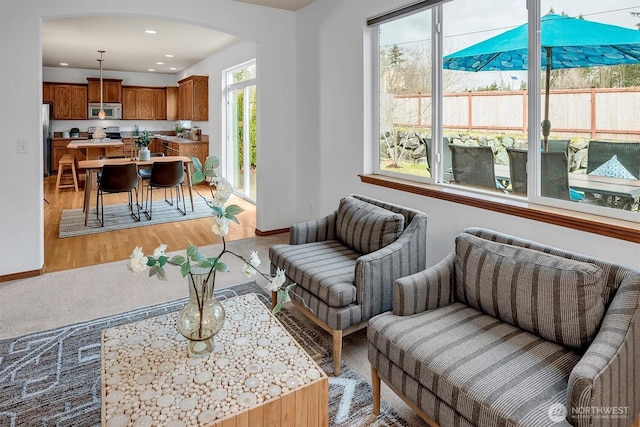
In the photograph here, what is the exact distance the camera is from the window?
2.22 meters

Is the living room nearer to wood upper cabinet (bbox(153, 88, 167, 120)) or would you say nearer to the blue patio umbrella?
the blue patio umbrella

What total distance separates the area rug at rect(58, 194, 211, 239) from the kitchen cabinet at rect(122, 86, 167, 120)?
5015 mm

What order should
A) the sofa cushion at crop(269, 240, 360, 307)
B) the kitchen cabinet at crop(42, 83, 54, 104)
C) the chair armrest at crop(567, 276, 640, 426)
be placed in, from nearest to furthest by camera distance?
the chair armrest at crop(567, 276, 640, 426) < the sofa cushion at crop(269, 240, 360, 307) < the kitchen cabinet at crop(42, 83, 54, 104)

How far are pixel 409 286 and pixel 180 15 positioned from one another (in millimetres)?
3732

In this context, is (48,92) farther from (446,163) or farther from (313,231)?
(446,163)

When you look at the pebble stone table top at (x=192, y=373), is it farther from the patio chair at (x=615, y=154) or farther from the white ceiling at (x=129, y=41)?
the white ceiling at (x=129, y=41)

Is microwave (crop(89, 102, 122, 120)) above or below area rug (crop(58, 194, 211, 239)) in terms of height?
above

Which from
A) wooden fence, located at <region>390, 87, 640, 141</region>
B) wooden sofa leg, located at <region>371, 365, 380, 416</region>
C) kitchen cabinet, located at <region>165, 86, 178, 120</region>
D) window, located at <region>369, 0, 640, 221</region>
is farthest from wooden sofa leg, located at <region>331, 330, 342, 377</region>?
kitchen cabinet, located at <region>165, 86, 178, 120</region>

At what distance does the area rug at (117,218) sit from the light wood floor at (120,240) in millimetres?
138

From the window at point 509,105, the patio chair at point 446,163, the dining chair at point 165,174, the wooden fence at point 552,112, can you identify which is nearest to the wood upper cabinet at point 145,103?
the dining chair at point 165,174

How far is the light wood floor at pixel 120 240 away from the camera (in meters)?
4.28

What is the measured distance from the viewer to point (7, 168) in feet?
11.8

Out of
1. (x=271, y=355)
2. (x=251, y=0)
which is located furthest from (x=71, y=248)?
(x=271, y=355)

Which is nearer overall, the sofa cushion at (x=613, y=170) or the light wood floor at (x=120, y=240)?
the sofa cushion at (x=613, y=170)
